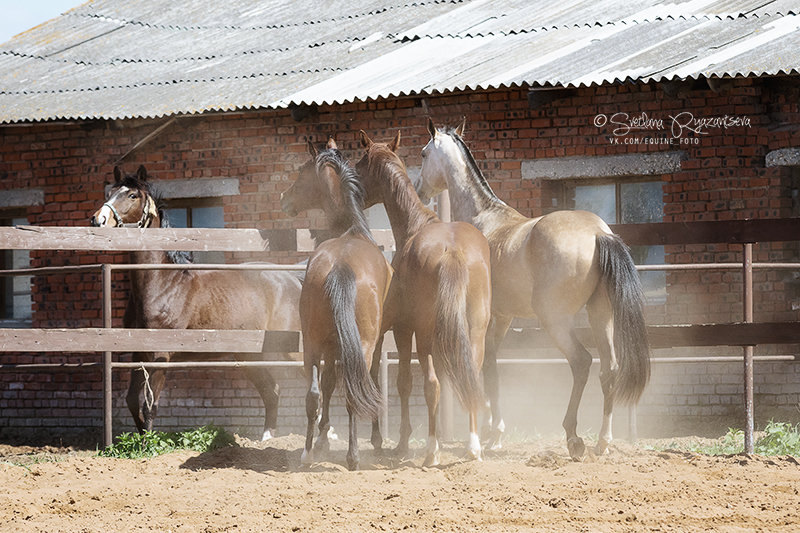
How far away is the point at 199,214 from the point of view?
1139cm

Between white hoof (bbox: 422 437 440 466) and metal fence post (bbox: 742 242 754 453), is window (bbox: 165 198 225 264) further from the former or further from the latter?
metal fence post (bbox: 742 242 754 453)

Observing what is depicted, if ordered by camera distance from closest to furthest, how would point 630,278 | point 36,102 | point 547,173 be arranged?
point 630,278 → point 547,173 → point 36,102

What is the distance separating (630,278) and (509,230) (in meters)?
1.09

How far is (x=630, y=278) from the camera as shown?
6.38m

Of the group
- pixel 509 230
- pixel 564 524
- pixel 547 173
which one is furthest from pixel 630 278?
pixel 547 173

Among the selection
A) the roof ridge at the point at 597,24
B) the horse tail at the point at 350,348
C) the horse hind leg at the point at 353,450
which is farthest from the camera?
the roof ridge at the point at 597,24

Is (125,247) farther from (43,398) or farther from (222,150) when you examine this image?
(43,398)

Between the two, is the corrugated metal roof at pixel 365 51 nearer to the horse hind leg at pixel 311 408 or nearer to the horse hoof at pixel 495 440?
the horse hoof at pixel 495 440

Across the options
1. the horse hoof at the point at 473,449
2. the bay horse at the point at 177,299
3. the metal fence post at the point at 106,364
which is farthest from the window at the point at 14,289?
the horse hoof at the point at 473,449

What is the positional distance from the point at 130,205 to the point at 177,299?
35.4 inches

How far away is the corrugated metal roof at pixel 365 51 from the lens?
9539 millimetres

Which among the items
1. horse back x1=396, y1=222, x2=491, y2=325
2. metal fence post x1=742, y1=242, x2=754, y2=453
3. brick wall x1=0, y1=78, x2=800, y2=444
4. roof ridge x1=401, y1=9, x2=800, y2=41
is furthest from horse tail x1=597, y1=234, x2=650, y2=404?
roof ridge x1=401, y1=9, x2=800, y2=41

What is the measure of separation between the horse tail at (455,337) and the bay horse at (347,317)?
434 millimetres

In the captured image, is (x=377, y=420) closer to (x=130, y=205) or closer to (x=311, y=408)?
(x=311, y=408)
